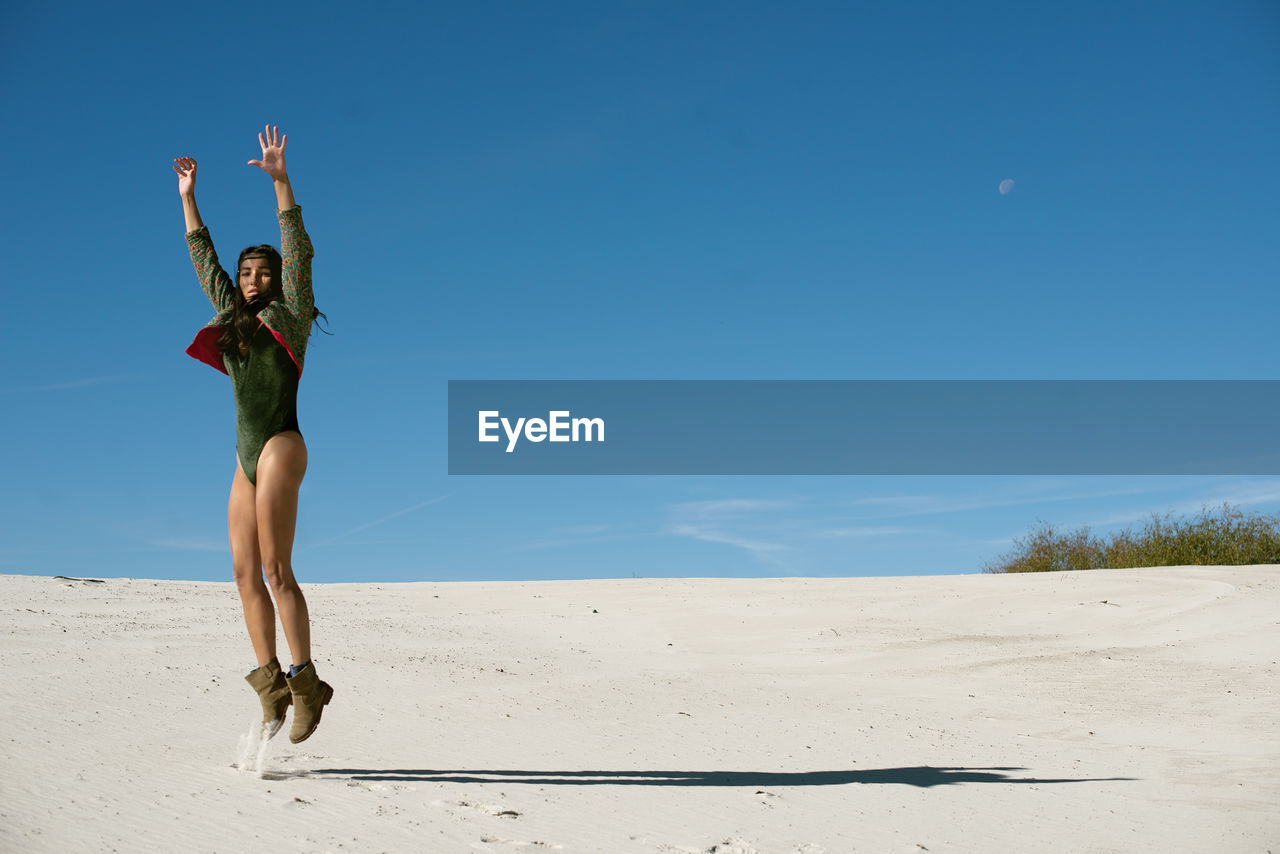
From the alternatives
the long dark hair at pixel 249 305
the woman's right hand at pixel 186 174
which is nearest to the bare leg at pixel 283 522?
the long dark hair at pixel 249 305

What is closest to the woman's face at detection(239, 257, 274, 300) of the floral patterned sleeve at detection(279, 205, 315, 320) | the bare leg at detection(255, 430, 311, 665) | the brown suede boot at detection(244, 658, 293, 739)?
the floral patterned sleeve at detection(279, 205, 315, 320)

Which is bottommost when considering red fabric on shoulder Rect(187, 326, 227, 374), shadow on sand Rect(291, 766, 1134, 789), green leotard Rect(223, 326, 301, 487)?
shadow on sand Rect(291, 766, 1134, 789)

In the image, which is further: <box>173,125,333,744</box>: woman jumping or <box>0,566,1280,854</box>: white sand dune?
<box>173,125,333,744</box>: woman jumping

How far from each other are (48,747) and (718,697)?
4.10m

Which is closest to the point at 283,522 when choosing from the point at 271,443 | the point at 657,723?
the point at 271,443

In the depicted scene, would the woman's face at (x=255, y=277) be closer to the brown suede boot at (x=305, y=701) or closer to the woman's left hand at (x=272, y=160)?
the woman's left hand at (x=272, y=160)

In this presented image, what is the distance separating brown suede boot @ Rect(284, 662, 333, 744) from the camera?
12.8 feet

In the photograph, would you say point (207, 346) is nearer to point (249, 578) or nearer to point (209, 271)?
point (209, 271)

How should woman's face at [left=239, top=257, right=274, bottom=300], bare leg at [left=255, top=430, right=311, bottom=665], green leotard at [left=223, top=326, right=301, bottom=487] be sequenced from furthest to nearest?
1. woman's face at [left=239, top=257, right=274, bottom=300]
2. green leotard at [left=223, top=326, right=301, bottom=487]
3. bare leg at [left=255, top=430, right=311, bottom=665]

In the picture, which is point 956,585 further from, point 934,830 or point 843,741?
point 934,830

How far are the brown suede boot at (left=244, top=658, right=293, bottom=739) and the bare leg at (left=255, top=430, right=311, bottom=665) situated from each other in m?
0.13

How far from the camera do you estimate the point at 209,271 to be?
4.23 meters

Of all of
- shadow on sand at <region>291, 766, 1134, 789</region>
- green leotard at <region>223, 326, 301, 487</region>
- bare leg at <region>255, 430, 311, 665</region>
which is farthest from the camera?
shadow on sand at <region>291, 766, 1134, 789</region>

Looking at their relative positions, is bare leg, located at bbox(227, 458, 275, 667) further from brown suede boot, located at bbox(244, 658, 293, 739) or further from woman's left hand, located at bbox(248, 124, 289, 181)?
woman's left hand, located at bbox(248, 124, 289, 181)
